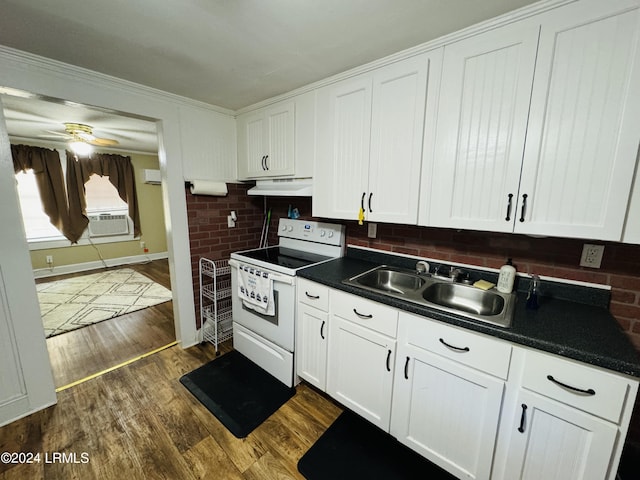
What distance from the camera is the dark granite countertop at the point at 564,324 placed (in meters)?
0.92

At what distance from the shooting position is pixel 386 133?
1614 millimetres

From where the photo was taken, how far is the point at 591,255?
4.33 feet

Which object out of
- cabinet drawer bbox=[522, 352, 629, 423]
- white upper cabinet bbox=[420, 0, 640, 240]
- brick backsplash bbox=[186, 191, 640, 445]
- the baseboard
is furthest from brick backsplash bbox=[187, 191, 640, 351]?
the baseboard

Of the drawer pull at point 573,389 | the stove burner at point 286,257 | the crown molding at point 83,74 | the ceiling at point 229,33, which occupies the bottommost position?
the drawer pull at point 573,389

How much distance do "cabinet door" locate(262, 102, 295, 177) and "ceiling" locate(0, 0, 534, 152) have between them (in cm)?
29

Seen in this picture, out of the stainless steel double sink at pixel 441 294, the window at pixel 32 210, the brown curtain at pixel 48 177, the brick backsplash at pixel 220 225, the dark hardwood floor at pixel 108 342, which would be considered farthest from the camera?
the window at pixel 32 210

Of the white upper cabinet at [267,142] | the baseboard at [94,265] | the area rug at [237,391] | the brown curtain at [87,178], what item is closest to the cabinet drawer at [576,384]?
the area rug at [237,391]

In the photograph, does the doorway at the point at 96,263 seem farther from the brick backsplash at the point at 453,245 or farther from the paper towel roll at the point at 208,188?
the brick backsplash at the point at 453,245

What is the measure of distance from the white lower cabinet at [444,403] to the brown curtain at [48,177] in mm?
5753

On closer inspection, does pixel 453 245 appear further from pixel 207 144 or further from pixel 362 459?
pixel 207 144

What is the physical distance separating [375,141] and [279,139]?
3.03ft

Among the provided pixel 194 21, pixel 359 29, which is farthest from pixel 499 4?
pixel 194 21

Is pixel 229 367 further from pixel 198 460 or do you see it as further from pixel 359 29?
pixel 359 29

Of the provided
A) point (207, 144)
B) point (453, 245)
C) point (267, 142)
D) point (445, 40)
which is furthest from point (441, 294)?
point (207, 144)
